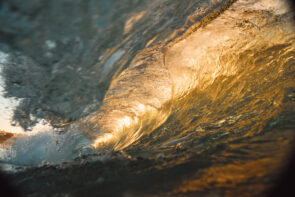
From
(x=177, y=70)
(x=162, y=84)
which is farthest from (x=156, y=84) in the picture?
(x=177, y=70)

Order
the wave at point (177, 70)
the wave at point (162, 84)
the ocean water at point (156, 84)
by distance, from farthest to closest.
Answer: the wave at point (177, 70) → the wave at point (162, 84) → the ocean water at point (156, 84)

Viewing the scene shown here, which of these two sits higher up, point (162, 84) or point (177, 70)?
point (177, 70)

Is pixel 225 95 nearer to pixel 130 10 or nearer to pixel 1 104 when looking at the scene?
pixel 130 10

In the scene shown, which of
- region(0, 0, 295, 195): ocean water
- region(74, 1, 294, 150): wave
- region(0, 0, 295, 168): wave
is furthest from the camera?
region(74, 1, 294, 150): wave

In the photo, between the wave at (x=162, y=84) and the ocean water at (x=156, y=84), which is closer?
the ocean water at (x=156, y=84)

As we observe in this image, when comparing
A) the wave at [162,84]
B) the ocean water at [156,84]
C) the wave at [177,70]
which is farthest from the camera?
the wave at [177,70]

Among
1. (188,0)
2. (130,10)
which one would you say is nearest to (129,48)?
(130,10)

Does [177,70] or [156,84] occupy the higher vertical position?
[177,70]

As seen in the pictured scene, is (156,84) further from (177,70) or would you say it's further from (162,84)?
(177,70)
